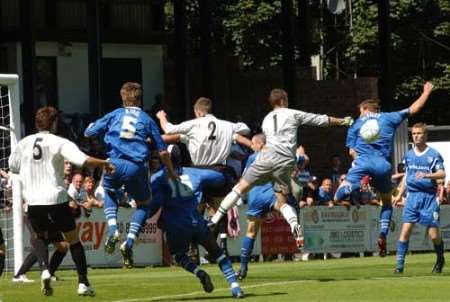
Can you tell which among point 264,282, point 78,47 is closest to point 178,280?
point 264,282

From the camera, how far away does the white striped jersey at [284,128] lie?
793 inches

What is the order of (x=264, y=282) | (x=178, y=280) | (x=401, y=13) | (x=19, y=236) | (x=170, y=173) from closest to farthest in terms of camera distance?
(x=170, y=173) → (x=264, y=282) → (x=178, y=280) → (x=19, y=236) → (x=401, y=13)

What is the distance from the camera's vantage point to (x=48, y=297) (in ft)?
55.5

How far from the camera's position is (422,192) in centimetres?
2162

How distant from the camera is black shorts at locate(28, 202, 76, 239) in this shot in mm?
16281

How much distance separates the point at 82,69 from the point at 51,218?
1124 inches

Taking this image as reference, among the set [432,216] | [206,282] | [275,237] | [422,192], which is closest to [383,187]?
[422,192]

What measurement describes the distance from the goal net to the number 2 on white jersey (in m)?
3.93

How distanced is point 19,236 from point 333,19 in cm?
3611

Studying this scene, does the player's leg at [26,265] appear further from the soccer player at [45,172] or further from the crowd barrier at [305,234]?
the crowd barrier at [305,234]

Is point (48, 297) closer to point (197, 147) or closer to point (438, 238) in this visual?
point (197, 147)

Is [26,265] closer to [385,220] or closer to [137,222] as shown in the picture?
[137,222]

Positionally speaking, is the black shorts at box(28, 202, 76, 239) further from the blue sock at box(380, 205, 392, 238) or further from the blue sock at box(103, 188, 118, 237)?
the blue sock at box(380, 205, 392, 238)

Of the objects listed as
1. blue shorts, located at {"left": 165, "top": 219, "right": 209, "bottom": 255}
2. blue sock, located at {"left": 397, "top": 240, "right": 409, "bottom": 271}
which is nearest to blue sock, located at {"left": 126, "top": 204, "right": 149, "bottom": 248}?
blue shorts, located at {"left": 165, "top": 219, "right": 209, "bottom": 255}
